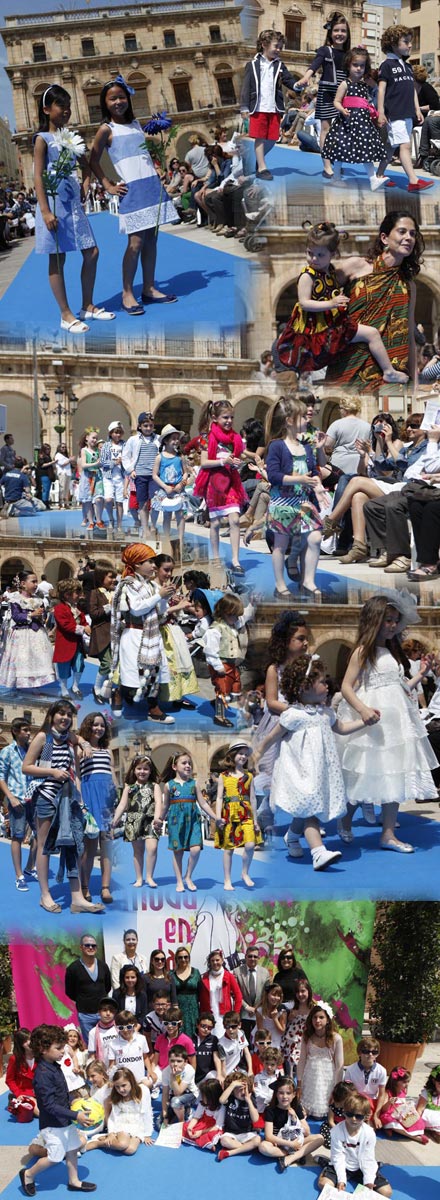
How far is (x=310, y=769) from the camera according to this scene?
1220cm

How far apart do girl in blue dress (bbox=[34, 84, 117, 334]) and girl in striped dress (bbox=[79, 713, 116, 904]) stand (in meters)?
3.66

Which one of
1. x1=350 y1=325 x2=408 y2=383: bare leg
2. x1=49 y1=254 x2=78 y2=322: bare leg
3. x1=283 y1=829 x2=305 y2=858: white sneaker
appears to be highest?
x1=49 y1=254 x2=78 y2=322: bare leg

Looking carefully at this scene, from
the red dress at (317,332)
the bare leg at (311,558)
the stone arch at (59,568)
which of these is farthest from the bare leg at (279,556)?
the stone arch at (59,568)

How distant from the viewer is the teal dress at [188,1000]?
14055mm

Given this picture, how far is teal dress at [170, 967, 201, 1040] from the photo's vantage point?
14.1 meters

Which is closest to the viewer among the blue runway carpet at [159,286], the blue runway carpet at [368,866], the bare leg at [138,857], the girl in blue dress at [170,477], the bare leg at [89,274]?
the blue runway carpet at [368,866]

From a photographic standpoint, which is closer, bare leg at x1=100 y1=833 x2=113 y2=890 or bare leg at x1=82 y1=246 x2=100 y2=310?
bare leg at x1=100 y1=833 x2=113 y2=890

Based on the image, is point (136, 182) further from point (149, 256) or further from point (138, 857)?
point (138, 857)

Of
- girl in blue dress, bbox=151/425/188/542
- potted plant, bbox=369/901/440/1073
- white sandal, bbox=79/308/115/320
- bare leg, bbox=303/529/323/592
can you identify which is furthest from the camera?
potted plant, bbox=369/901/440/1073

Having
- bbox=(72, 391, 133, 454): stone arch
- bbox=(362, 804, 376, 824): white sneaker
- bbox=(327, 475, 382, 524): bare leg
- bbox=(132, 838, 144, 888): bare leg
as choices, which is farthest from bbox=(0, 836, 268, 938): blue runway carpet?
bbox=(72, 391, 133, 454): stone arch

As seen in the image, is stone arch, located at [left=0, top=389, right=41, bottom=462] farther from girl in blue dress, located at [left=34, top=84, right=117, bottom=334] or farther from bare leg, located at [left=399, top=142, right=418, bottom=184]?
bare leg, located at [left=399, top=142, right=418, bottom=184]

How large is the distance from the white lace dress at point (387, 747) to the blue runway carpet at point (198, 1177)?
123 inches

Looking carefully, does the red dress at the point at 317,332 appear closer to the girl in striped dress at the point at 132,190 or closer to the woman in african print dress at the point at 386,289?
the woman in african print dress at the point at 386,289

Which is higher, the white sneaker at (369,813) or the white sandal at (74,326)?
the white sandal at (74,326)
